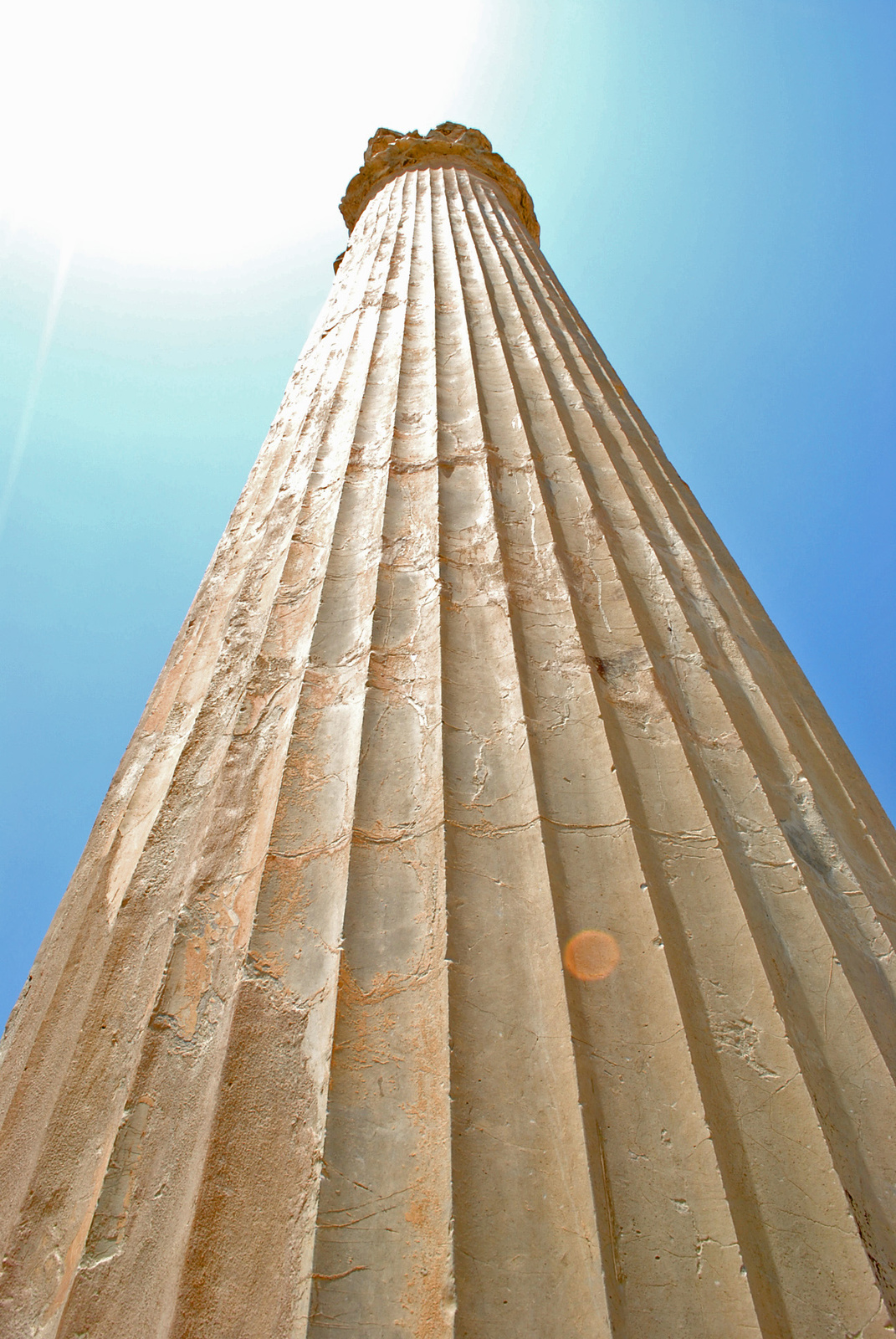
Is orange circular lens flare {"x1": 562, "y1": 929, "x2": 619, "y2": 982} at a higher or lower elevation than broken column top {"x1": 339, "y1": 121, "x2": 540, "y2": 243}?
lower

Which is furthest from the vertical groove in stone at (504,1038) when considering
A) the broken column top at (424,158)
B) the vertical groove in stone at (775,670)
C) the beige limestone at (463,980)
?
the broken column top at (424,158)

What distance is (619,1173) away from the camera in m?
1.83

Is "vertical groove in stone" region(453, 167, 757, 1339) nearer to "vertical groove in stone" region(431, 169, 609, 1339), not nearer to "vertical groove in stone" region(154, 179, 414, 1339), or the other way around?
"vertical groove in stone" region(431, 169, 609, 1339)

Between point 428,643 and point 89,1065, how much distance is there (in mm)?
1730

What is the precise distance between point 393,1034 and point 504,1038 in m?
0.27

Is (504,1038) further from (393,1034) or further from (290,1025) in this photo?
(290,1025)

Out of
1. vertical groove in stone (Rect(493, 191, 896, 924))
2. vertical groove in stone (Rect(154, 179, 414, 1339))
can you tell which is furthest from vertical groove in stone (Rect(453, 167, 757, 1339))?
vertical groove in stone (Rect(493, 191, 896, 924))

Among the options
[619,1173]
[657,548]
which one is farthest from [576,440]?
[619,1173]

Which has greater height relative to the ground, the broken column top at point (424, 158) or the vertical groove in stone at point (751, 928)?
the broken column top at point (424, 158)

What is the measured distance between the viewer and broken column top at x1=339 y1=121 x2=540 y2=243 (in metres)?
11.2

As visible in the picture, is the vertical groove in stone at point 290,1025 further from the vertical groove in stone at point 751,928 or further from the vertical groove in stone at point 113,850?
the vertical groove in stone at point 751,928

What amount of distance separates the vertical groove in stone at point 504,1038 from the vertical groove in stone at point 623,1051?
0.05m

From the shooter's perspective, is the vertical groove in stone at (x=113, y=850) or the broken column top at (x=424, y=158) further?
the broken column top at (x=424, y=158)

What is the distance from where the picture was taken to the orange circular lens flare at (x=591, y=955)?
218 centimetres
